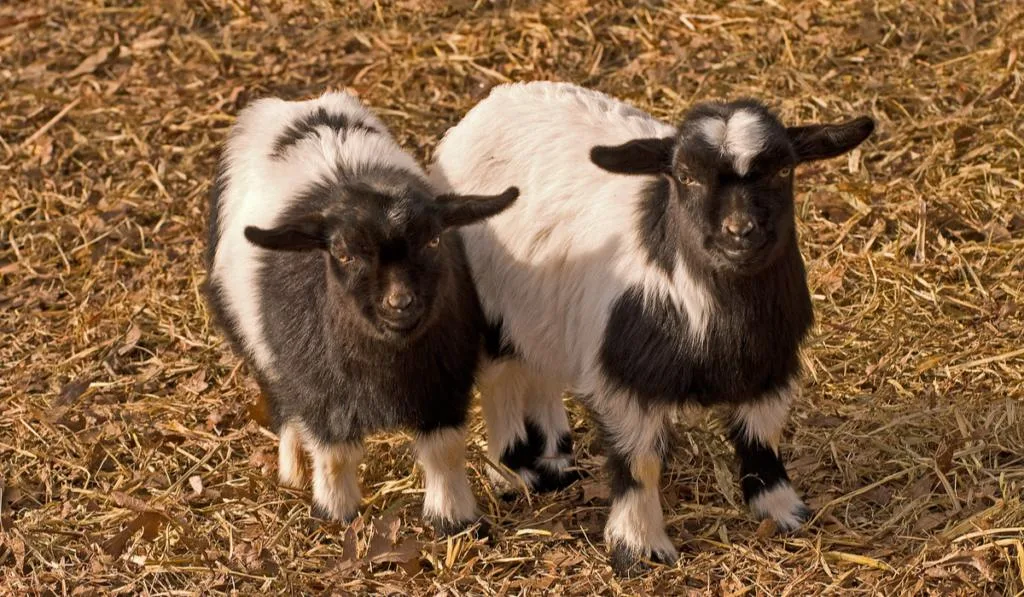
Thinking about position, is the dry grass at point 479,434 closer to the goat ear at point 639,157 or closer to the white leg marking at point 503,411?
the white leg marking at point 503,411

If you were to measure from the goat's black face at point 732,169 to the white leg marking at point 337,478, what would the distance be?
1.75 metres

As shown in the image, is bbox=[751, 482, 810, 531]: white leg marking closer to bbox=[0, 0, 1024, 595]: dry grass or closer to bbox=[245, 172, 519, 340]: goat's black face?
bbox=[0, 0, 1024, 595]: dry grass

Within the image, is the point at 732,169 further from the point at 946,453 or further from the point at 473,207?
the point at 946,453

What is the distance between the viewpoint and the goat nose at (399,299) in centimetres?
580

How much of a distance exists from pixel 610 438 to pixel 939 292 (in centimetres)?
266

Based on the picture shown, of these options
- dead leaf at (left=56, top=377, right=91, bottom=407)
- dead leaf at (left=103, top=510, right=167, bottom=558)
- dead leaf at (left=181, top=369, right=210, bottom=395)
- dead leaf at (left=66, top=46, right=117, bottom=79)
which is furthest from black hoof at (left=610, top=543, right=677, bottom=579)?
dead leaf at (left=66, top=46, right=117, bottom=79)

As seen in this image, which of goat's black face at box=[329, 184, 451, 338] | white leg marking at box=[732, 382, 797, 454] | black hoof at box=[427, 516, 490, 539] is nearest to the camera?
goat's black face at box=[329, 184, 451, 338]

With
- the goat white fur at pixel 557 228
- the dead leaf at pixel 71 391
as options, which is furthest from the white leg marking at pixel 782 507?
the dead leaf at pixel 71 391

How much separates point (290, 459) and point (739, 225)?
2624 mm

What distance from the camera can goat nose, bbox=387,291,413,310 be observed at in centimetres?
580

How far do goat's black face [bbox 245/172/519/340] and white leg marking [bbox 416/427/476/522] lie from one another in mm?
652

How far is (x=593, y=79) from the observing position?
10.0 metres

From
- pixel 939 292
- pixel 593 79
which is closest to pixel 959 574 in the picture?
pixel 939 292

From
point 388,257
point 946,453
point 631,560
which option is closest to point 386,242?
point 388,257
